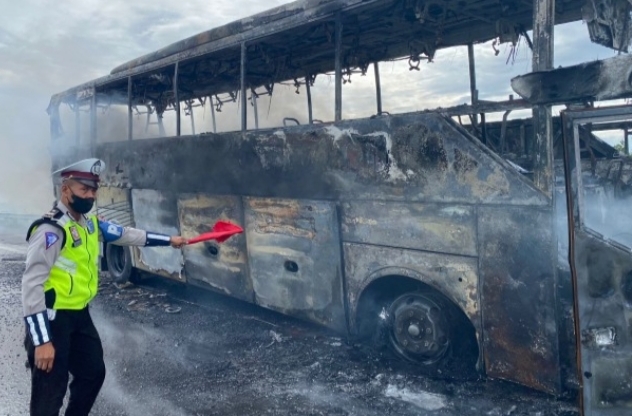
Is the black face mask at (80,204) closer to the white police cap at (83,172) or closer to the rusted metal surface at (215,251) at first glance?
the white police cap at (83,172)

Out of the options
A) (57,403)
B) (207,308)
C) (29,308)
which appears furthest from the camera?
(207,308)

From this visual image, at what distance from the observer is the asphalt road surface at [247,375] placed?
12.2 ft

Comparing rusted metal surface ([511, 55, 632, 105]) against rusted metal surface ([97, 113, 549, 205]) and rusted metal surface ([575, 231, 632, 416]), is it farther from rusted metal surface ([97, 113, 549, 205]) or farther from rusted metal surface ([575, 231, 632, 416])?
rusted metal surface ([575, 231, 632, 416])

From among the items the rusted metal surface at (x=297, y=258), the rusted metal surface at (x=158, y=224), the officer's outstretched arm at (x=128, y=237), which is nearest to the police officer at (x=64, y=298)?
the officer's outstretched arm at (x=128, y=237)

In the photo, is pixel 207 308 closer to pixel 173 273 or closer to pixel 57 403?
pixel 173 273

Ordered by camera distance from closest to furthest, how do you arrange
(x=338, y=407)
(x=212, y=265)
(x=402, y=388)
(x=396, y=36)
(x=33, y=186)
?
(x=338, y=407)
(x=402, y=388)
(x=396, y=36)
(x=212, y=265)
(x=33, y=186)

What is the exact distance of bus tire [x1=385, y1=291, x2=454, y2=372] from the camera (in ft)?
13.4

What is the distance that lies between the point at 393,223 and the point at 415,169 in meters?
0.52

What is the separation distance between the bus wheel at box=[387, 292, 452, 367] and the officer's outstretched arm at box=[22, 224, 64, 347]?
284 cm

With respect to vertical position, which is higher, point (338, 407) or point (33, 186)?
point (33, 186)

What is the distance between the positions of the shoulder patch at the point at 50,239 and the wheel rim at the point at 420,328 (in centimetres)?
287

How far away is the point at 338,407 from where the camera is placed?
12.1ft

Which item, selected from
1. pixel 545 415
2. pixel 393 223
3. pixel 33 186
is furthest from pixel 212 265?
pixel 33 186

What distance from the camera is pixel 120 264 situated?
8.48m
